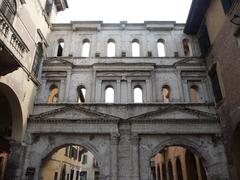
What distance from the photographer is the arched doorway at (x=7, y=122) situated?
11448mm

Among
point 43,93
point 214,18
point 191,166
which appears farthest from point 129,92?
point 191,166

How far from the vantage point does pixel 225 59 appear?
1215 cm

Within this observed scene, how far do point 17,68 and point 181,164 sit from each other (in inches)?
563

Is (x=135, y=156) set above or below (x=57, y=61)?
below

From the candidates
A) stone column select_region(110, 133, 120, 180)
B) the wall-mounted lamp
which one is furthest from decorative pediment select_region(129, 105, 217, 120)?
the wall-mounted lamp

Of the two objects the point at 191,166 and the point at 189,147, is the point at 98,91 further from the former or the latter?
the point at 191,166

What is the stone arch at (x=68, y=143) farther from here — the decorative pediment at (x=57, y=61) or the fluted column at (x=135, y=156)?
the decorative pediment at (x=57, y=61)

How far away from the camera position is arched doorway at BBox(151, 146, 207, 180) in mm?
15668

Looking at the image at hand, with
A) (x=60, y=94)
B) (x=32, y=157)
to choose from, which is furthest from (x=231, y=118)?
(x=32, y=157)

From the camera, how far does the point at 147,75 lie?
48.1ft

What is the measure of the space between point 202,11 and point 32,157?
14359 millimetres

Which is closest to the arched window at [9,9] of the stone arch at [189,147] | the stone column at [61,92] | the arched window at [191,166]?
the stone column at [61,92]

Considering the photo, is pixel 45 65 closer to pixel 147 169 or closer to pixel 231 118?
pixel 147 169

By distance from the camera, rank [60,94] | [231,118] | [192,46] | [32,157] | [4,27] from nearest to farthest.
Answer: [4,27] → [231,118] → [32,157] → [60,94] → [192,46]
